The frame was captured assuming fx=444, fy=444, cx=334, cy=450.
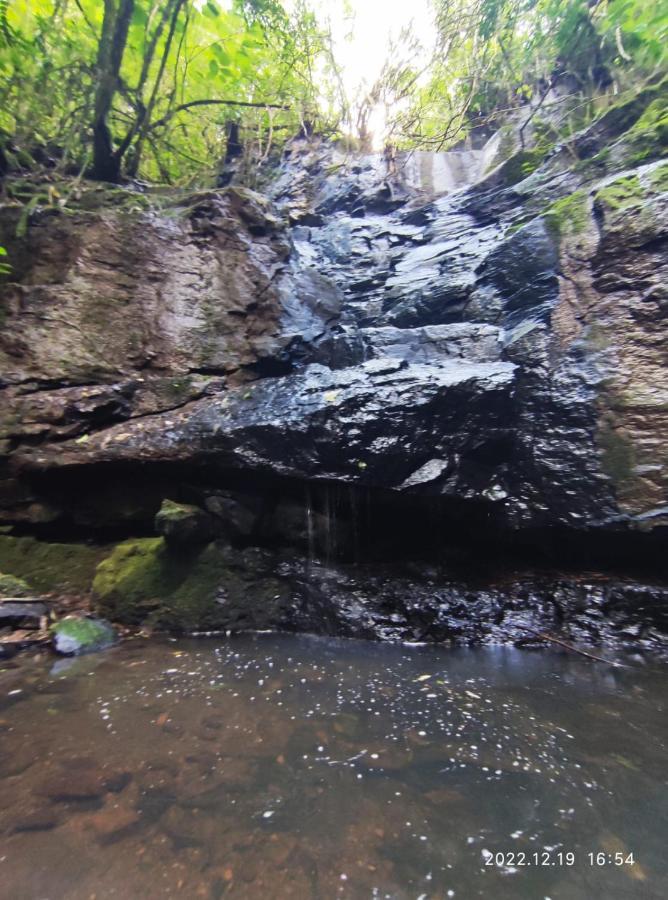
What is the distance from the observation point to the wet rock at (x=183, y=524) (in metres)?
4.31

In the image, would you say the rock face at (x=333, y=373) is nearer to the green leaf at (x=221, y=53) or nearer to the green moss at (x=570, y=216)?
the green moss at (x=570, y=216)

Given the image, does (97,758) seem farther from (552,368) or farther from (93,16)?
(93,16)

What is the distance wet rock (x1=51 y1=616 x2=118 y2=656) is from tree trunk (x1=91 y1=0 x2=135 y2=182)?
632cm

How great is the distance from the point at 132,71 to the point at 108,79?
1.31 m

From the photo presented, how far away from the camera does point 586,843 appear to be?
5.27 ft

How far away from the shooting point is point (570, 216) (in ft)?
17.7

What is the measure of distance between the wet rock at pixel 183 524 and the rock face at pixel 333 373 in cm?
7

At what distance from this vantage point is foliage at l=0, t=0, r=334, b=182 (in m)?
5.43

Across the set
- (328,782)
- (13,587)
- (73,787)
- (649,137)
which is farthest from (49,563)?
(649,137)
